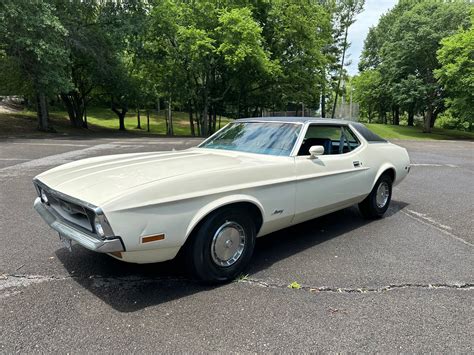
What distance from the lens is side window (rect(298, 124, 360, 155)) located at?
448cm

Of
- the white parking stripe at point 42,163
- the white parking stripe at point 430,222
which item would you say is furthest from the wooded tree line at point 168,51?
the white parking stripe at point 430,222

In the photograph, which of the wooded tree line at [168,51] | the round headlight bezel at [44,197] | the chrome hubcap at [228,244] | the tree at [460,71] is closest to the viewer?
the chrome hubcap at [228,244]

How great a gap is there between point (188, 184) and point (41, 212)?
1.61 meters

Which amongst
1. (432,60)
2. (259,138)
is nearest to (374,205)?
(259,138)

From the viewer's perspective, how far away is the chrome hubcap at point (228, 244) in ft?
10.3

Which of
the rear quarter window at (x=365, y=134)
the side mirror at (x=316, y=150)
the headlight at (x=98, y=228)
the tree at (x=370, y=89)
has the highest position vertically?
the tree at (x=370, y=89)

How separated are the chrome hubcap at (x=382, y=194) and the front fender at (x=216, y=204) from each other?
268 centimetres

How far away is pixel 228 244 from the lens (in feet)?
10.6

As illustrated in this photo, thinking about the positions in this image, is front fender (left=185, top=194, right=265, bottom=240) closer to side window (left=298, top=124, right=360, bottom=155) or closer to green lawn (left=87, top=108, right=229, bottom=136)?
side window (left=298, top=124, right=360, bottom=155)

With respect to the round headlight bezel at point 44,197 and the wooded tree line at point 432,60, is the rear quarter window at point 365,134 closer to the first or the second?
the round headlight bezel at point 44,197

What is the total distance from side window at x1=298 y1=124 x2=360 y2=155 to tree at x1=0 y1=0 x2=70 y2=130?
16384mm

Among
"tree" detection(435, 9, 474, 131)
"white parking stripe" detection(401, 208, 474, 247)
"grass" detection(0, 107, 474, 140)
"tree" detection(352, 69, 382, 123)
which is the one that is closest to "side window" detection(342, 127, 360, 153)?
"white parking stripe" detection(401, 208, 474, 247)

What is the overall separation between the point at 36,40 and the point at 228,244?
17.9 meters

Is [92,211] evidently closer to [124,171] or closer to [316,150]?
[124,171]
